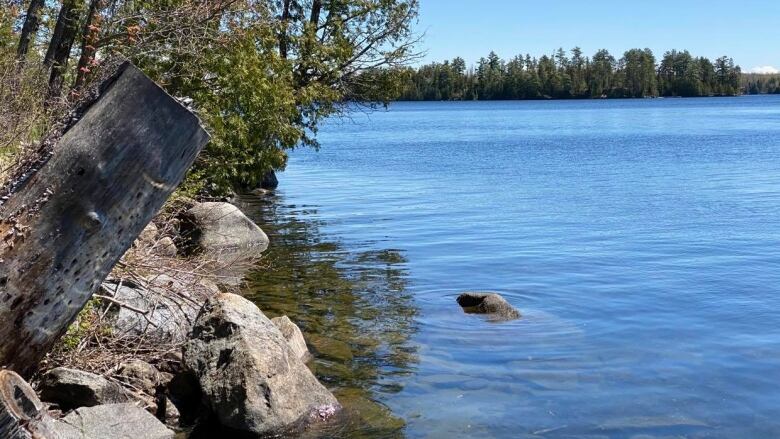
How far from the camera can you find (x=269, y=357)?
27.8 feet

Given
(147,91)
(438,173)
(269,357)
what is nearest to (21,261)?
(147,91)

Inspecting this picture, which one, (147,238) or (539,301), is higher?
(147,238)

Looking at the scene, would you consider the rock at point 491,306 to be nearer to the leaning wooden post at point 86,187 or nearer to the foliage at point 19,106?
the foliage at point 19,106

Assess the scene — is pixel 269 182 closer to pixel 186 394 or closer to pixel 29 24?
pixel 29 24

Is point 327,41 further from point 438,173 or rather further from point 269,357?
point 269,357

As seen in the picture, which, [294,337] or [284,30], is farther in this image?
[284,30]

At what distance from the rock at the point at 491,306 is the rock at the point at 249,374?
16.4ft

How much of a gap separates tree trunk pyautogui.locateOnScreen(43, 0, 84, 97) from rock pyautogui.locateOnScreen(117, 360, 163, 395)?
7908 mm

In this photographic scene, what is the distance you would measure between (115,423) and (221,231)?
10.8 meters

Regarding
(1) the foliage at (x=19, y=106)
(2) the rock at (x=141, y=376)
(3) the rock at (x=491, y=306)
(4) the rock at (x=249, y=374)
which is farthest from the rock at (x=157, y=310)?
(3) the rock at (x=491, y=306)

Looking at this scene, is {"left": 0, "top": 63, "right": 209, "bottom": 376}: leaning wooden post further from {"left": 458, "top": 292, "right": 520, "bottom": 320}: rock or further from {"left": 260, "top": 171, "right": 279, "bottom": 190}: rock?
{"left": 260, "top": 171, "right": 279, "bottom": 190}: rock

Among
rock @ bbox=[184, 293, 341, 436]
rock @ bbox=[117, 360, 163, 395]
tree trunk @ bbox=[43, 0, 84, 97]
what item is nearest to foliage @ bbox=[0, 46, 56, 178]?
tree trunk @ bbox=[43, 0, 84, 97]

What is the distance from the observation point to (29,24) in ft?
52.5

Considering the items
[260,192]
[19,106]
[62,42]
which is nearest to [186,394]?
[19,106]
